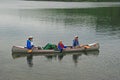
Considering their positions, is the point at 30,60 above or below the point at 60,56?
below

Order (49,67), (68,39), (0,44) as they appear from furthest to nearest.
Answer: (68,39) → (0,44) → (49,67)

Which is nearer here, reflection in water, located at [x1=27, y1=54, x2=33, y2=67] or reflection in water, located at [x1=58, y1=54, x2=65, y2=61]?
reflection in water, located at [x1=27, y1=54, x2=33, y2=67]

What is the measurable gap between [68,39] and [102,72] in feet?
75.6

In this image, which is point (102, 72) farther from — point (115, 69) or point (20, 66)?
point (20, 66)

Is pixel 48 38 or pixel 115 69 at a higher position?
pixel 48 38

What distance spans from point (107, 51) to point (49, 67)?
41.1 feet

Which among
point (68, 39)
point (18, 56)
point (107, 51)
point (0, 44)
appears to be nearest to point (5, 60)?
point (18, 56)

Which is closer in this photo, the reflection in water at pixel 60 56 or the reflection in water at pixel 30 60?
the reflection in water at pixel 30 60

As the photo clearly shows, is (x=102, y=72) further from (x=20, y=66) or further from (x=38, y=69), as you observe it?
(x=20, y=66)

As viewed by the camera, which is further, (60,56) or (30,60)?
(60,56)

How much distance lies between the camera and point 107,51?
41.4m

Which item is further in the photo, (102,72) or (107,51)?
(107,51)

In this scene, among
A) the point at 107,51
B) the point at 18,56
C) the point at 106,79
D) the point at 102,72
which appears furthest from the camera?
the point at 107,51

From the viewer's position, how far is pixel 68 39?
52.8 metres
